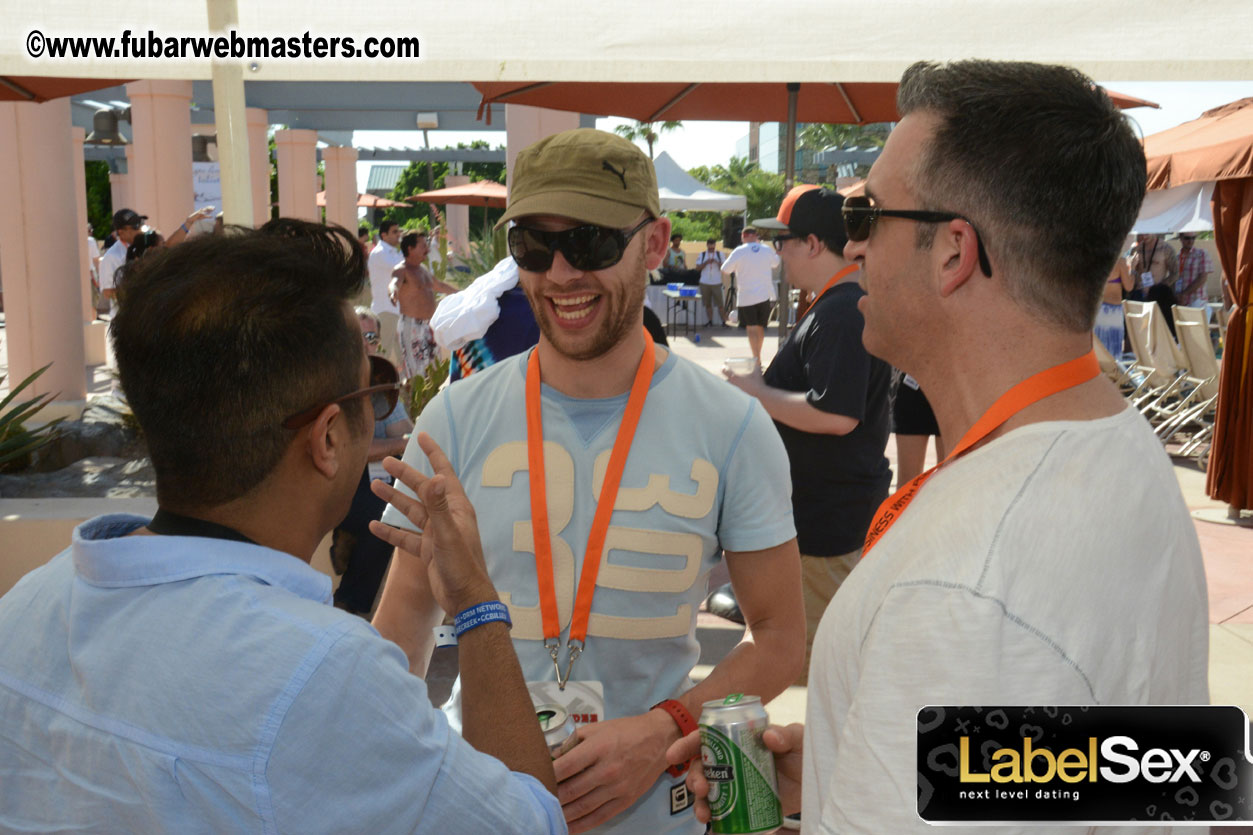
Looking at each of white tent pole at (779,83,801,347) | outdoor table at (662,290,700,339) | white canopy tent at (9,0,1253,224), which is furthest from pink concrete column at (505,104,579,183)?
outdoor table at (662,290,700,339)

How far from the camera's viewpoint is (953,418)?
134 centimetres

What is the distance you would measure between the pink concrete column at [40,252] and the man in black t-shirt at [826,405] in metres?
7.17

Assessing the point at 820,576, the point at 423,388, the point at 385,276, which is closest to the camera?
the point at 820,576

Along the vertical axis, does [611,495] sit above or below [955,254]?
below

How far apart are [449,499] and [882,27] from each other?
2.18 m

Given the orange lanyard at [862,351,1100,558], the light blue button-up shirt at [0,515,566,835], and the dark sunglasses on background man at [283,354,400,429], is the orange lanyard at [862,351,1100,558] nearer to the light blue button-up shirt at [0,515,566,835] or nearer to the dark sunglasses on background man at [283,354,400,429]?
the light blue button-up shirt at [0,515,566,835]

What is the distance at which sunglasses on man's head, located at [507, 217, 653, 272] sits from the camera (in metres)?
2.17

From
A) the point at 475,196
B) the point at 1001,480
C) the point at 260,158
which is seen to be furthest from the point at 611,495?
the point at 475,196

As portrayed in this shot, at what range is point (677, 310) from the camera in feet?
75.6

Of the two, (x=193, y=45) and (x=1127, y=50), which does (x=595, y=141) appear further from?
(x=1127, y=50)

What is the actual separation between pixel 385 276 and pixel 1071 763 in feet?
39.0

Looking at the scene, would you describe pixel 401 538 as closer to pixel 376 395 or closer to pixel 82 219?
pixel 376 395

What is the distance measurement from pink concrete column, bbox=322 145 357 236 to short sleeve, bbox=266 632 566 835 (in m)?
22.0

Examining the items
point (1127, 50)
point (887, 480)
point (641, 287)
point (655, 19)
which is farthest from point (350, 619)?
point (887, 480)
